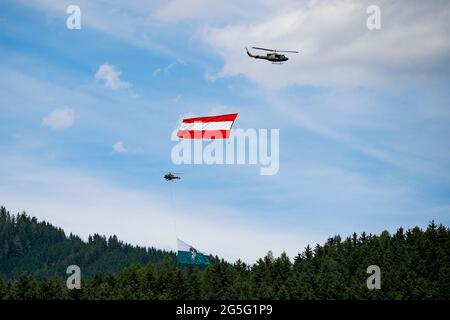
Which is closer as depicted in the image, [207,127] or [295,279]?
[207,127]

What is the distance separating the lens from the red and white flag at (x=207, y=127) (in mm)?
67613

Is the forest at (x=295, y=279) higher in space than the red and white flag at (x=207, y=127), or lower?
lower

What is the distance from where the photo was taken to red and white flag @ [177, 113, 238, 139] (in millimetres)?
67613

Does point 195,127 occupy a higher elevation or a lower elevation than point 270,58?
lower

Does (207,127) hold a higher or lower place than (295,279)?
higher

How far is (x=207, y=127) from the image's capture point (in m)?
68.7

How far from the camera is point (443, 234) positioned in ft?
563

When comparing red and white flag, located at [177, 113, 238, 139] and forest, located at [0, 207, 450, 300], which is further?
forest, located at [0, 207, 450, 300]

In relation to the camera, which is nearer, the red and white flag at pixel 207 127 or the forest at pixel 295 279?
the red and white flag at pixel 207 127

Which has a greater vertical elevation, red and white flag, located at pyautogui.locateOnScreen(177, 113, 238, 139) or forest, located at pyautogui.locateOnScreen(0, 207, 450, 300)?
red and white flag, located at pyautogui.locateOnScreen(177, 113, 238, 139)
